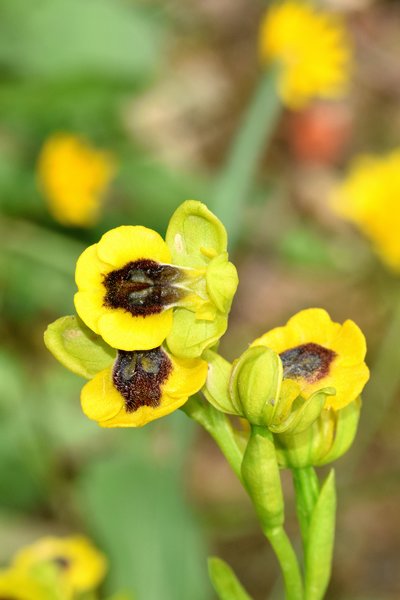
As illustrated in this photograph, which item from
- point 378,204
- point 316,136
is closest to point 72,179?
point 378,204

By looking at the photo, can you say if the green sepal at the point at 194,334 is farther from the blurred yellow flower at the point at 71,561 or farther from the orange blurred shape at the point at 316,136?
the orange blurred shape at the point at 316,136

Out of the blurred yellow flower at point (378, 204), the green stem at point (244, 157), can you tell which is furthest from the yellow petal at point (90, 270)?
the blurred yellow flower at point (378, 204)

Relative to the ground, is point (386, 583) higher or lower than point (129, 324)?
lower

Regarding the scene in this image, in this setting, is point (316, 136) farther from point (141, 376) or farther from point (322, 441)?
point (141, 376)

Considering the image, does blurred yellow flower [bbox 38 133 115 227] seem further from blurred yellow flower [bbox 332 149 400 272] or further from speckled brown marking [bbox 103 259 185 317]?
speckled brown marking [bbox 103 259 185 317]

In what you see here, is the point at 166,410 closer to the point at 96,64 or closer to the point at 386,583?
the point at 386,583

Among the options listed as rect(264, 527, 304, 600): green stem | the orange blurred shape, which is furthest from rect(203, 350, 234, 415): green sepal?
the orange blurred shape

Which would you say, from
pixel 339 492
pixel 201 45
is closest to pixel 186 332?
pixel 339 492
